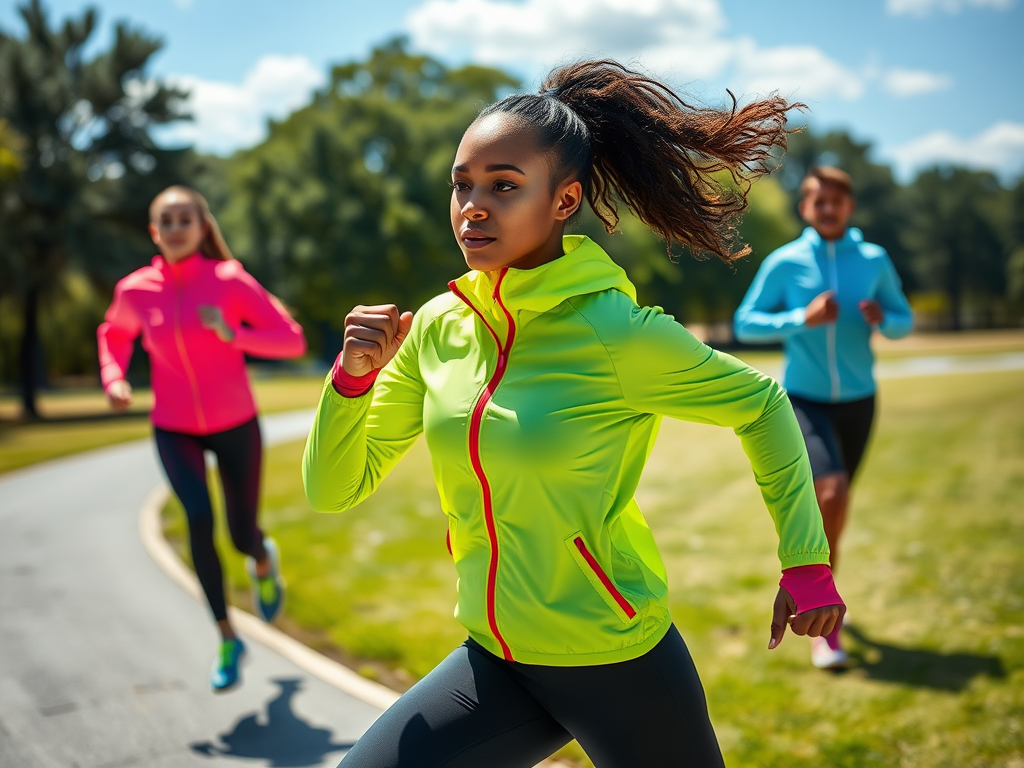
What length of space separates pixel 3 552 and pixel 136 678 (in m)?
3.76

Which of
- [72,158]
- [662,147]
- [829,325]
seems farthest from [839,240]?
[72,158]

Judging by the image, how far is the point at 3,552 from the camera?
7.93 m

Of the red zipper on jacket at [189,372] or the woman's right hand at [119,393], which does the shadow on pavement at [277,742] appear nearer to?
the red zipper on jacket at [189,372]

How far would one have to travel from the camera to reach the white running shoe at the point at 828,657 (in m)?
4.70

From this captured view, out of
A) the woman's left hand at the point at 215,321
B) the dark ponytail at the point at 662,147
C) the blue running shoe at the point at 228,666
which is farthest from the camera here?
the woman's left hand at the point at 215,321

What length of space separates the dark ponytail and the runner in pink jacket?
2725mm

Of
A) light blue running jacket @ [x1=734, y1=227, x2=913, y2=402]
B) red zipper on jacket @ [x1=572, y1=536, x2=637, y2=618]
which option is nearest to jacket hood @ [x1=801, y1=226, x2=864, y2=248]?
light blue running jacket @ [x1=734, y1=227, x2=913, y2=402]

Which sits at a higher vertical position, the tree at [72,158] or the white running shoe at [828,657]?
the tree at [72,158]

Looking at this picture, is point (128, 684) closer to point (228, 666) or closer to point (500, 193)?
point (228, 666)

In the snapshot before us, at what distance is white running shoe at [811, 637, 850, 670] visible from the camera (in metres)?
4.70

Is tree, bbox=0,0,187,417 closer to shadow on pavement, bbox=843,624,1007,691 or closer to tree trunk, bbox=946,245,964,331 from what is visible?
shadow on pavement, bbox=843,624,1007,691

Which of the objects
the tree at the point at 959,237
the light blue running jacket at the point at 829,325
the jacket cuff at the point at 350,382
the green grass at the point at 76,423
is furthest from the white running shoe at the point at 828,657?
the tree at the point at 959,237

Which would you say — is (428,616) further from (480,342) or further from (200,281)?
(480,342)

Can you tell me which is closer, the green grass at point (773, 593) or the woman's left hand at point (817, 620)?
the woman's left hand at point (817, 620)
